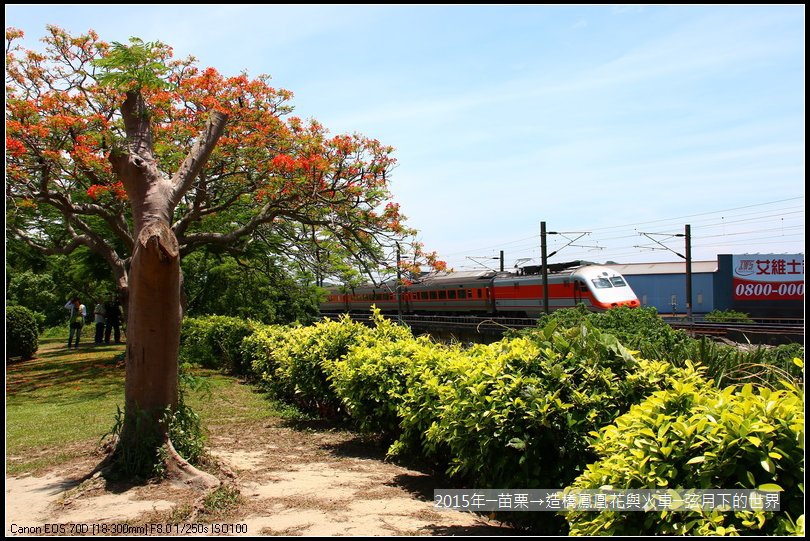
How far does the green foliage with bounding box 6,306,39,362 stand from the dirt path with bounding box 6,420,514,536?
14.8 meters

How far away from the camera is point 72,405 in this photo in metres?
11.4

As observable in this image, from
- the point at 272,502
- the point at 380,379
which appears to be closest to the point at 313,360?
the point at 380,379

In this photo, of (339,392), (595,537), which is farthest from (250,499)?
(595,537)

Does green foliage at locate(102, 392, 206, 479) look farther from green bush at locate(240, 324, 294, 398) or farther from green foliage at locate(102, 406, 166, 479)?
green bush at locate(240, 324, 294, 398)

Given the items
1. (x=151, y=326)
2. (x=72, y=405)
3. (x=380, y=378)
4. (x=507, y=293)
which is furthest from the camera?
(x=507, y=293)

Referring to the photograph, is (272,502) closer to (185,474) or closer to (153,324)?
(185,474)

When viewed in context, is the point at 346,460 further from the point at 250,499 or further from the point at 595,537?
the point at 595,537

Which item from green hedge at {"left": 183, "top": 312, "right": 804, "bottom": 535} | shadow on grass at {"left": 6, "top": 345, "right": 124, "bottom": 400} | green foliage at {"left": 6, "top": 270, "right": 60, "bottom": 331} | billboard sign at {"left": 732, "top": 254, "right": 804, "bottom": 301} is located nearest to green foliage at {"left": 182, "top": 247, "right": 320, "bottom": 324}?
shadow on grass at {"left": 6, "top": 345, "right": 124, "bottom": 400}

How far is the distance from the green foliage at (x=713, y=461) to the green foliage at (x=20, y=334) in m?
19.9

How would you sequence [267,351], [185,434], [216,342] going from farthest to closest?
[216,342]
[267,351]
[185,434]

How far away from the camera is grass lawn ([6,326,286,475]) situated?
297 inches

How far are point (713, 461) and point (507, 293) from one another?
29.4 m

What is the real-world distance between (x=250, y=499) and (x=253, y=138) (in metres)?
9.62

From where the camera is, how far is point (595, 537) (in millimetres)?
2867
